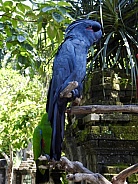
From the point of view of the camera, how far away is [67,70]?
215 centimetres

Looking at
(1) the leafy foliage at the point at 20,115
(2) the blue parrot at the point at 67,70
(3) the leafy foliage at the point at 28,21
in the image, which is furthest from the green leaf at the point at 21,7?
(1) the leafy foliage at the point at 20,115

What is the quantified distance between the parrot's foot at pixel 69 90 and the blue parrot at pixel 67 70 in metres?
0.03

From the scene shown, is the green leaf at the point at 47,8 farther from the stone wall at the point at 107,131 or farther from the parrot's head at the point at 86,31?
the stone wall at the point at 107,131

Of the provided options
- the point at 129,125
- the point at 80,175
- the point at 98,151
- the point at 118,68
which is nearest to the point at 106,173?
the point at 98,151

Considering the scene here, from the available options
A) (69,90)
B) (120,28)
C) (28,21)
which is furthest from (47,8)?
(120,28)

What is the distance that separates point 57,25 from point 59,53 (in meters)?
0.41

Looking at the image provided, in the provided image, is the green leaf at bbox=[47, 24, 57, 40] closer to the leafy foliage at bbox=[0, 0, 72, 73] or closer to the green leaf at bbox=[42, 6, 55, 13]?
the leafy foliage at bbox=[0, 0, 72, 73]

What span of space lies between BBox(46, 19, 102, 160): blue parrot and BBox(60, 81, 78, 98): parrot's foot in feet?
0.08

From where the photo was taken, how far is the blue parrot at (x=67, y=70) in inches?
79.2

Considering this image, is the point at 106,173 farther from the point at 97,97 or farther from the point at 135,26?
the point at 135,26

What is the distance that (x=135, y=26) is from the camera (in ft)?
16.7

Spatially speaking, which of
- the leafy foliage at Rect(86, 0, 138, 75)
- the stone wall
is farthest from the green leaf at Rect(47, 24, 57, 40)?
the leafy foliage at Rect(86, 0, 138, 75)

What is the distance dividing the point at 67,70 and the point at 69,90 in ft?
0.61

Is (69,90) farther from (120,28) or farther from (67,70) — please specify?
(120,28)
